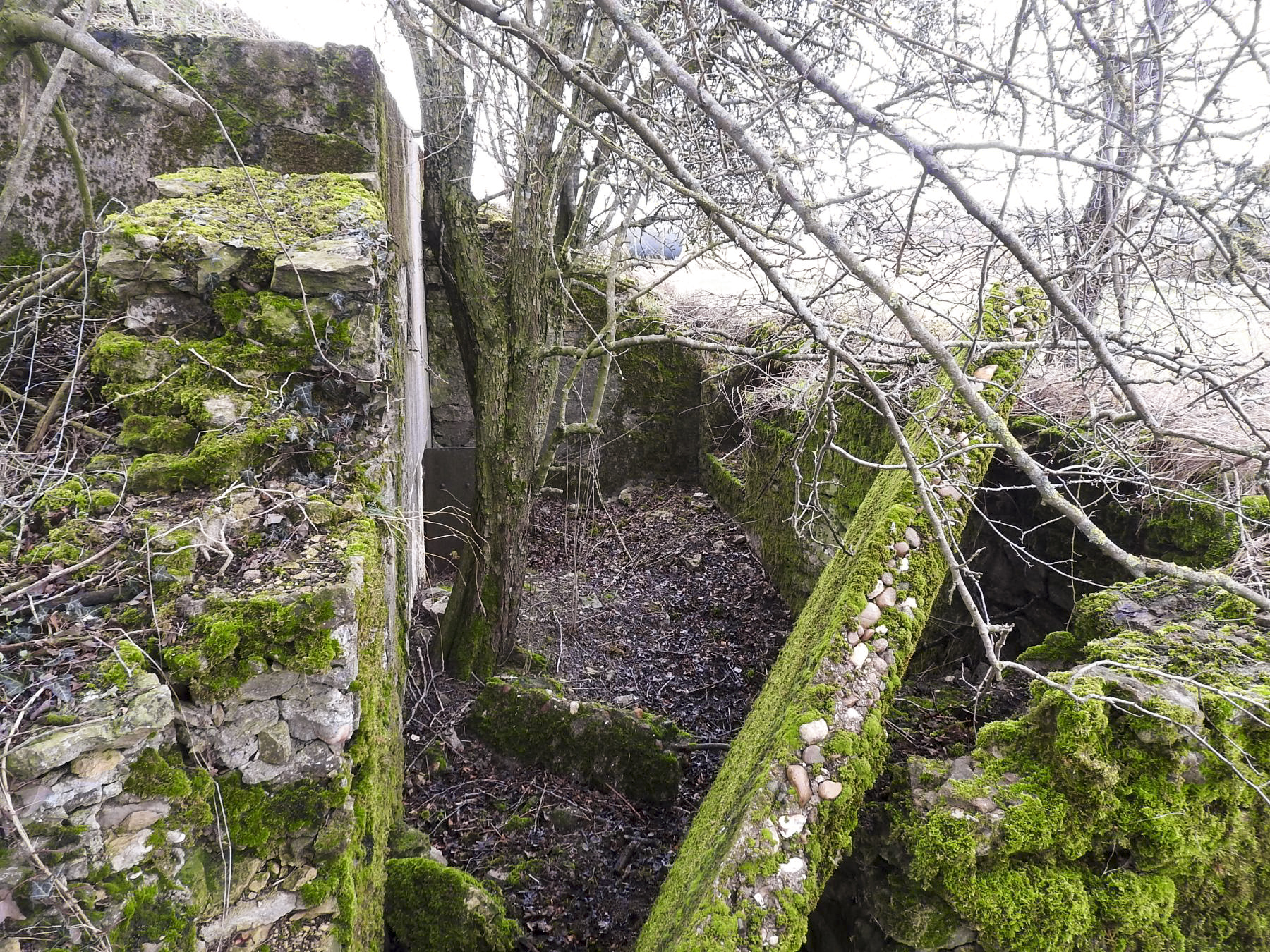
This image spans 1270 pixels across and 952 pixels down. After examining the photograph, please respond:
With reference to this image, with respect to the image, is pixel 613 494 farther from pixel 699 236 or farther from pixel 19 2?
pixel 19 2

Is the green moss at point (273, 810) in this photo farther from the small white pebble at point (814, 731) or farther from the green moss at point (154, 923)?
the small white pebble at point (814, 731)

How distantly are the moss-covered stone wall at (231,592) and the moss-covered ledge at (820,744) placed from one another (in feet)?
4.01

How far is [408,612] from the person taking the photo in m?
4.83

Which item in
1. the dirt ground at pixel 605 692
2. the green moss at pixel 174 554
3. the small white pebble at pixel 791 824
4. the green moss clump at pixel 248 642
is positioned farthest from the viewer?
the dirt ground at pixel 605 692

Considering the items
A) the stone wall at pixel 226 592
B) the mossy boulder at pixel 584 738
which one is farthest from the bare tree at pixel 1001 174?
the mossy boulder at pixel 584 738

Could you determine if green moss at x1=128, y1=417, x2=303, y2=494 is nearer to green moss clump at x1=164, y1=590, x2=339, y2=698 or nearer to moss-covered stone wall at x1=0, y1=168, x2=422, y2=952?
moss-covered stone wall at x1=0, y1=168, x2=422, y2=952

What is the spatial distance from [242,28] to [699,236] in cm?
789

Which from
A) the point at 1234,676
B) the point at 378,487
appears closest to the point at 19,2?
the point at 378,487

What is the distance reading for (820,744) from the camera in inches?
94.1

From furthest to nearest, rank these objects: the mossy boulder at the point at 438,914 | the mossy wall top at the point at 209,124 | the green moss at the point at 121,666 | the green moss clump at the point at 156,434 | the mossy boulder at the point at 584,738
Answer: the mossy boulder at the point at 584,738
the mossy wall top at the point at 209,124
the mossy boulder at the point at 438,914
the green moss clump at the point at 156,434
the green moss at the point at 121,666

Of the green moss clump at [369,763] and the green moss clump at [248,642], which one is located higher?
the green moss clump at [248,642]

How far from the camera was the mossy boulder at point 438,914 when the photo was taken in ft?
9.29

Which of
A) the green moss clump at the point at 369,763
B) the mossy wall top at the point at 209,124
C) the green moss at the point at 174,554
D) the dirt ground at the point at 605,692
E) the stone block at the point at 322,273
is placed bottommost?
the dirt ground at the point at 605,692

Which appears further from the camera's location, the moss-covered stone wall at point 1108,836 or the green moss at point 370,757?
the green moss at point 370,757
